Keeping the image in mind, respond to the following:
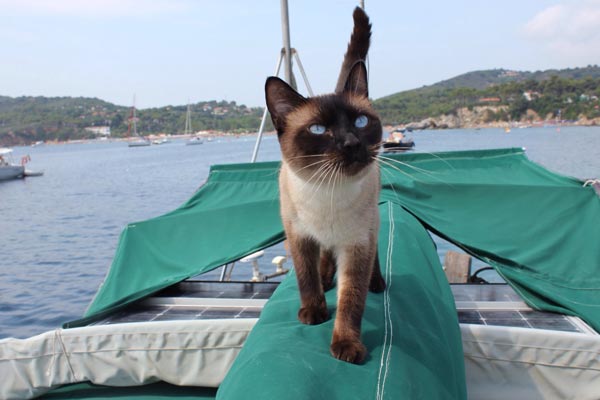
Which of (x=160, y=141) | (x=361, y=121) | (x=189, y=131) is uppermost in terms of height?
(x=189, y=131)

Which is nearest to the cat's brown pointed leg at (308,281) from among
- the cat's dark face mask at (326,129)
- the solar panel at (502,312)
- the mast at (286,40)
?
the cat's dark face mask at (326,129)

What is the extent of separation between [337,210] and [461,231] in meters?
2.54

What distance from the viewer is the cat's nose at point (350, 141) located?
208 cm

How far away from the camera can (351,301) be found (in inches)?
83.8

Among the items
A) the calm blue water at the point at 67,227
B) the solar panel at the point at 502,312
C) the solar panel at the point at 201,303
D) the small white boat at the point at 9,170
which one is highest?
the solar panel at the point at 502,312

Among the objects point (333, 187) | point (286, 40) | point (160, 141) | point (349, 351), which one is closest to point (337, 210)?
point (333, 187)

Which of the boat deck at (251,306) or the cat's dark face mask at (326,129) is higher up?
the cat's dark face mask at (326,129)

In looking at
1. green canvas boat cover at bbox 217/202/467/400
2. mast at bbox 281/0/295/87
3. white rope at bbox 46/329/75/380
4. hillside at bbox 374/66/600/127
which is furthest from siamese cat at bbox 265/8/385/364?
hillside at bbox 374/66/600/127

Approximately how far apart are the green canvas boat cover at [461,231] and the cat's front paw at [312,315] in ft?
6.25

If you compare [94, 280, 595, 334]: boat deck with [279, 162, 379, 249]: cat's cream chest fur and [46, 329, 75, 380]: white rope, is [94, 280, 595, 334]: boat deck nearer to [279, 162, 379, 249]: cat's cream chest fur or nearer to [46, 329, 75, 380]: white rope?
[46, 329, 75, 380]: white rope

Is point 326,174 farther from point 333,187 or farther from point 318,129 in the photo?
point 318,129

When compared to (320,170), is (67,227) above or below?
below

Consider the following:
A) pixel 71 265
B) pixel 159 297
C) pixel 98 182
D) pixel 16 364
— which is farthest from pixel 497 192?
pixel 98 182

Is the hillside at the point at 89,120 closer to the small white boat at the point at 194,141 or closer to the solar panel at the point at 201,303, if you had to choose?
the small white boat at the point at 194,141
